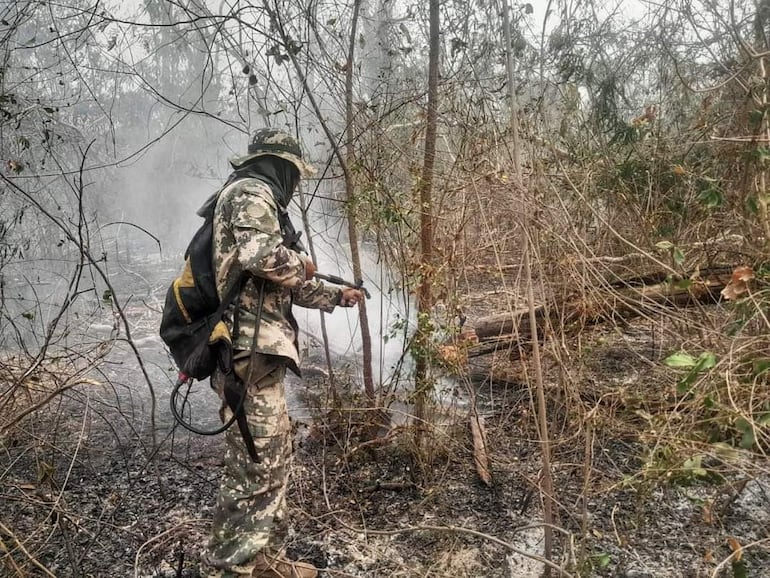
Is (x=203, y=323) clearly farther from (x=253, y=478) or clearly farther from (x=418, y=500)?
(x=418, y=500)

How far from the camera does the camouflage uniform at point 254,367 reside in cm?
240

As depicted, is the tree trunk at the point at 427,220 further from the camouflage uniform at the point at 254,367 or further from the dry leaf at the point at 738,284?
the dry leaf at the point at 738,284

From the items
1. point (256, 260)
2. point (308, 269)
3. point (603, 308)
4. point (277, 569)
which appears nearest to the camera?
point (256, 260)

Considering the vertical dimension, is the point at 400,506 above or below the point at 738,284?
below

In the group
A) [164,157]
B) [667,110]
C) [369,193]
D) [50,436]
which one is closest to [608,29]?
[667,110]

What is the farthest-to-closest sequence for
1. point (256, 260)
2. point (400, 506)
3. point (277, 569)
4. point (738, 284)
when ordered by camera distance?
point (400, 506) → point (277, 569) → point (256, 260) → point (738, 284)

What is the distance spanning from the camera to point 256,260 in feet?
7.78

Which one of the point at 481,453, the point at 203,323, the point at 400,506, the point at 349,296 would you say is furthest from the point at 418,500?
the point at 203,323

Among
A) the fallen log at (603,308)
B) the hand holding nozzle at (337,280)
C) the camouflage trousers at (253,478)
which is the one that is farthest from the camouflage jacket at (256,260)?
the fallen log at (603,308)

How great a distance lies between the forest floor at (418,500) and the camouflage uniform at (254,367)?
277mm

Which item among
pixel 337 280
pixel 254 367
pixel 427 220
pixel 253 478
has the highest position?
pixel 427 220

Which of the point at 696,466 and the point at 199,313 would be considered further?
the point at 199,313

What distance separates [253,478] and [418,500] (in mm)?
1069

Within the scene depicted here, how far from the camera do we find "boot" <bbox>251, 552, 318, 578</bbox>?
2.55 metres
